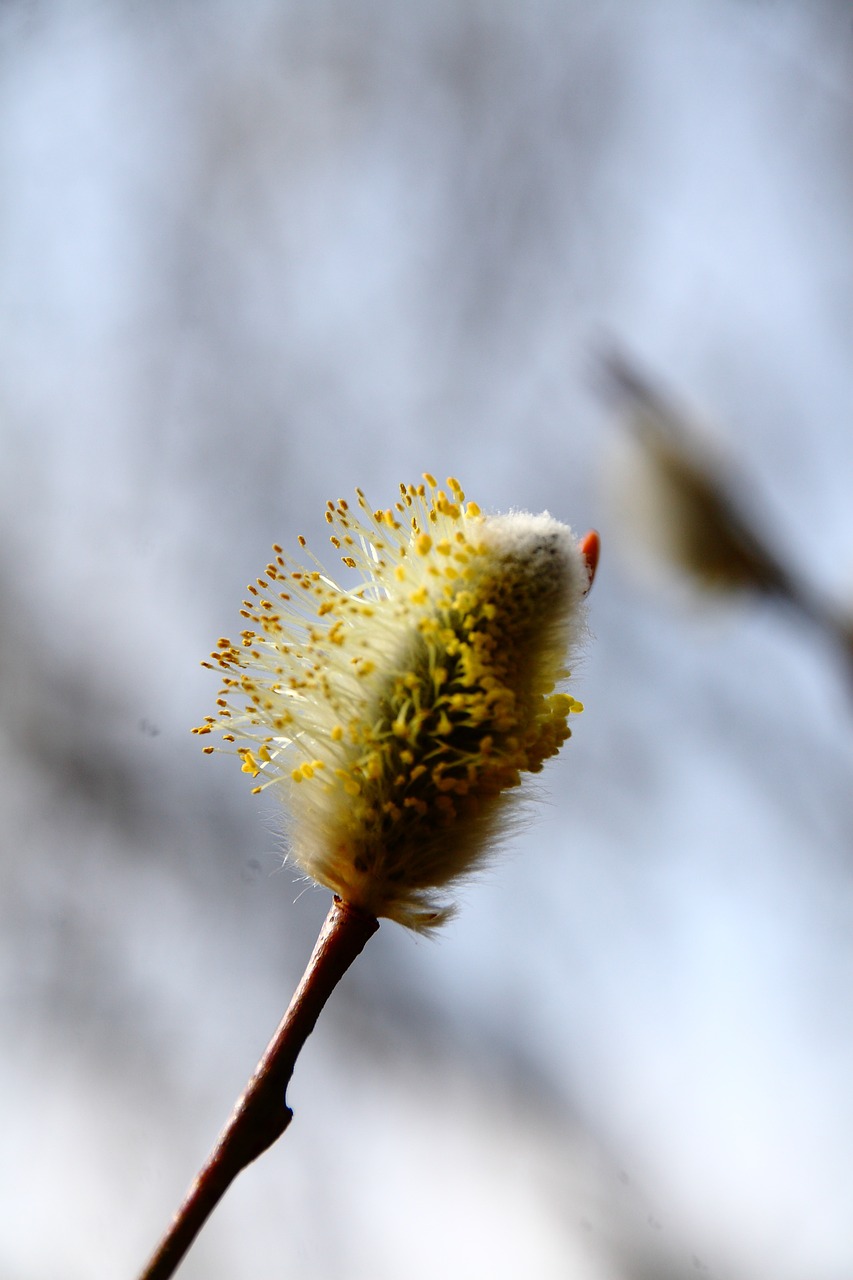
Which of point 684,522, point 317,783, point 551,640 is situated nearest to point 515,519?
point 551,640

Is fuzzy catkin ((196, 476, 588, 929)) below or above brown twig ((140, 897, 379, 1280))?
above

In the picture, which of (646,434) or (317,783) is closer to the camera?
(317,783)

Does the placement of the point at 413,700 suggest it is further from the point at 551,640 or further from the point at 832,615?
the point at 832,615

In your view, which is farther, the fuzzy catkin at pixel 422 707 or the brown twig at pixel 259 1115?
the fuzzy catkin at pixel 422 707

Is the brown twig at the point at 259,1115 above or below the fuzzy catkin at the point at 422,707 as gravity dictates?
below

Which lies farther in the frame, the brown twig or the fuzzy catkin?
the fuzzy catkin
